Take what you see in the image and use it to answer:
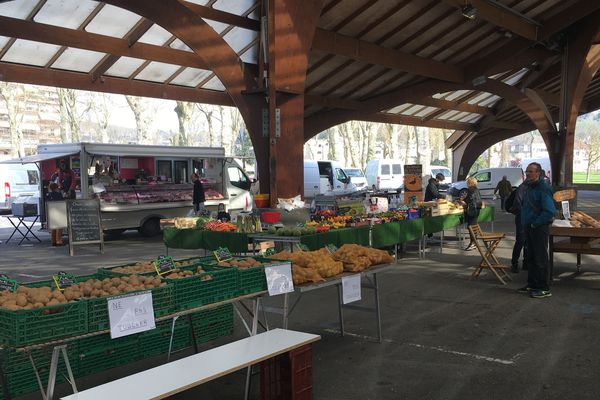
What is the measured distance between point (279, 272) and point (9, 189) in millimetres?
18380

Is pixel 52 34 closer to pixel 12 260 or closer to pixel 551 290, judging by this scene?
Result: pixel 12 260

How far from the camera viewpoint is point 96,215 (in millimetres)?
12320

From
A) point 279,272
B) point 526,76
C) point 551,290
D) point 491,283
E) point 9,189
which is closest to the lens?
point 279,272

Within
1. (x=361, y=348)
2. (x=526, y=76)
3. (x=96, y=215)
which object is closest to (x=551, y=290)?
(x=361, y=348)

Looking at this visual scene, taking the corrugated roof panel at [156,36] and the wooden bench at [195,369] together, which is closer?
the wooden bench at [195,369]

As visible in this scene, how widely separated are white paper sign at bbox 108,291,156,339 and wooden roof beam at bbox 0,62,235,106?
11.0 metres

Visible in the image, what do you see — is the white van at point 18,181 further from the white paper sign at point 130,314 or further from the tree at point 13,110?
the white paper sign at point 130,314

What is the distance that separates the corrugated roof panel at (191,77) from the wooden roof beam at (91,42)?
3.96 ft

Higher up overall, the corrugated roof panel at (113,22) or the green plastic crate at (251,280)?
the corrugated roof panel at (113,22)

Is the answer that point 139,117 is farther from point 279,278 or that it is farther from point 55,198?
point 279,278

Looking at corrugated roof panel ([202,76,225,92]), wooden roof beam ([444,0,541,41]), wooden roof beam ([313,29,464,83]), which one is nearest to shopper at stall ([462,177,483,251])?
wooden roof beam ([444,0,541,41])

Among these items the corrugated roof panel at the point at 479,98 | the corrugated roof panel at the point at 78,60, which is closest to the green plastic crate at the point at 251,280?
the corrugated roof panel at the point at 78,60

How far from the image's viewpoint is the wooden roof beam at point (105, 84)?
12.5 m

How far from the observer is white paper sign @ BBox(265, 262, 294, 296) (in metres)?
4.24
